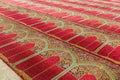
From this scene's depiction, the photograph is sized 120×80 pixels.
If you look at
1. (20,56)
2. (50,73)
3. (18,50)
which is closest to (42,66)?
(50,73)

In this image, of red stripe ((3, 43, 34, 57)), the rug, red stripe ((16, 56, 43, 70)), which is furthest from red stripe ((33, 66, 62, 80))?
red stripe ((3, 43, 34, 57))

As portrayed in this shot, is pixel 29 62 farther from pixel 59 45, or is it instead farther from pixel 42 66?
pixel 59 45

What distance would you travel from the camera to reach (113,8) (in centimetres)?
425

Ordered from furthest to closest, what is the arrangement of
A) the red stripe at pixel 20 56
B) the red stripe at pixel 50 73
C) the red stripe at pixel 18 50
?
the red stripe at pixel 18 50 < the red stripe at pixel 20 56 < the red stripe at pixel 50 73

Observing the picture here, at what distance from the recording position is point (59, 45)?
2.25 m

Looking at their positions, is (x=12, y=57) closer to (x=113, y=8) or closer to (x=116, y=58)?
(x=116, y=58)

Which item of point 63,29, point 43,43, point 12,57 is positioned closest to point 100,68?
point 43,43

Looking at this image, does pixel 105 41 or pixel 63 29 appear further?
pixel 63 29

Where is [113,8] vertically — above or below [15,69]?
above

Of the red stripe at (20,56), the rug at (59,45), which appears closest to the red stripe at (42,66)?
the rug at (59,45)

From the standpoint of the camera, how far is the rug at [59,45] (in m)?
1.68

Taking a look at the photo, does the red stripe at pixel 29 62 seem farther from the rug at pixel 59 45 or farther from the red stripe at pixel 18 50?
the red stripe at pixel 18 50

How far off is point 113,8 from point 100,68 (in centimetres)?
291

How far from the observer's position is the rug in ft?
5.53
